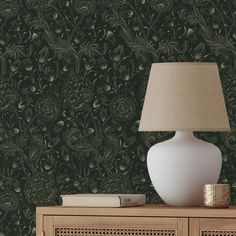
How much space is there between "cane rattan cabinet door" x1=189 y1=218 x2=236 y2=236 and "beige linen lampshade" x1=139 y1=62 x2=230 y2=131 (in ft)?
1.18

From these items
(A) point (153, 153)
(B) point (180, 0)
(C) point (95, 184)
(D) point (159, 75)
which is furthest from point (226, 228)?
(B) point (180, 0)

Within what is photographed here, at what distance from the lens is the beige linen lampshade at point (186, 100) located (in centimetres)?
326

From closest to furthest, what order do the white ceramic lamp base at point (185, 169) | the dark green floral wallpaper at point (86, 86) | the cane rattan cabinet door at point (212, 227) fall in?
the cane rattan cabinet door at point (212, 227), the white ceramic lamp base at point (185, 169), the dark green floral wallpaper at point (86, 86)

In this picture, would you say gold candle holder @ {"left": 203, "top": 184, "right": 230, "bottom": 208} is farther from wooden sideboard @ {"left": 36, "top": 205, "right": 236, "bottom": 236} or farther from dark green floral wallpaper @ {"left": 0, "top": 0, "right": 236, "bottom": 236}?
dark green floral wallpaper @ {"left": 0, "top": 0, "right": 236, "bottom": 236}

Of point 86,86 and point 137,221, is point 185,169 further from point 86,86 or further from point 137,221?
point 86,86

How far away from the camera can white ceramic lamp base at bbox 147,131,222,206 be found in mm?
3303

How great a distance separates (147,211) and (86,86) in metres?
0.96

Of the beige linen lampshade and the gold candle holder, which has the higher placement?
the beige linen lampshade

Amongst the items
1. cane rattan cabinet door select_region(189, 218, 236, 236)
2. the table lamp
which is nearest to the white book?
the table lamp

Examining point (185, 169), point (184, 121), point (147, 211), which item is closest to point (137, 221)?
point (147, 211)

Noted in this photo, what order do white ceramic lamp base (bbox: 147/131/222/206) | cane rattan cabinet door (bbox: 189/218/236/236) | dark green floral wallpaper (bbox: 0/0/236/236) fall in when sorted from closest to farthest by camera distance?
cane rattan cabinet door (bbox: 189/218/236/236), white ceramic lamp base (bbox: 147/131/222/206), dark green floral wallpaper (bbox: 0/0/236/236)

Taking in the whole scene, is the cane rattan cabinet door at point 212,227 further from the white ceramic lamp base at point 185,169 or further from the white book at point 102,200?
the white book at point 102,200

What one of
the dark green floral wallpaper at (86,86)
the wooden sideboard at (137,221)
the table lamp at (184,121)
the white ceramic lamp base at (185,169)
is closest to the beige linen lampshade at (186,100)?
the table lamp at (184,121)

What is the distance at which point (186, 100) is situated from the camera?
3.27 meters
